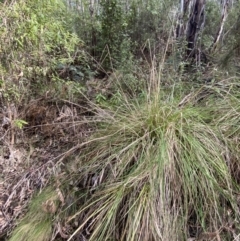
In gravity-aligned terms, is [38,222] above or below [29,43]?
below

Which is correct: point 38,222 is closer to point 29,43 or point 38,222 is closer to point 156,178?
point 156,178

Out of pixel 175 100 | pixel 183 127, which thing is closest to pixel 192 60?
pixel 175 100

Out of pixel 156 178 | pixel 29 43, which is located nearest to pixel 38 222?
pixel 156 178

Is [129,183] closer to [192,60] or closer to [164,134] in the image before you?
[164,134]

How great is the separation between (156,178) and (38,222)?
75 centimetres

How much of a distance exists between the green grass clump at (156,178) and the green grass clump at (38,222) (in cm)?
19

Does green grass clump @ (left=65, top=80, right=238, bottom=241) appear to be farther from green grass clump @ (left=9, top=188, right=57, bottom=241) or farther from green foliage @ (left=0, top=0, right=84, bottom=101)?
green foliage @ (left=0, top=0, right=84, bottom=101)

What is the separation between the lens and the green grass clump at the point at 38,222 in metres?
1.82

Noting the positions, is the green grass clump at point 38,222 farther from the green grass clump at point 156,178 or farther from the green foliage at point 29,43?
the green foliage at point 29,43

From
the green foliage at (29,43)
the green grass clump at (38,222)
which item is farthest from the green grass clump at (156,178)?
the green foliage at (29,43)

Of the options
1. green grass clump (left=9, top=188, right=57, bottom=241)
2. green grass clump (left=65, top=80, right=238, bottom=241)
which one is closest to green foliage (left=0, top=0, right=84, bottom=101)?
green grass clump (left=65, top=80, right=238, bottom=241)

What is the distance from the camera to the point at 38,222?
1.89m

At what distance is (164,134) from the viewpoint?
2006mm

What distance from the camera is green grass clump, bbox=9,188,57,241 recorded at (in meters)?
1.82
